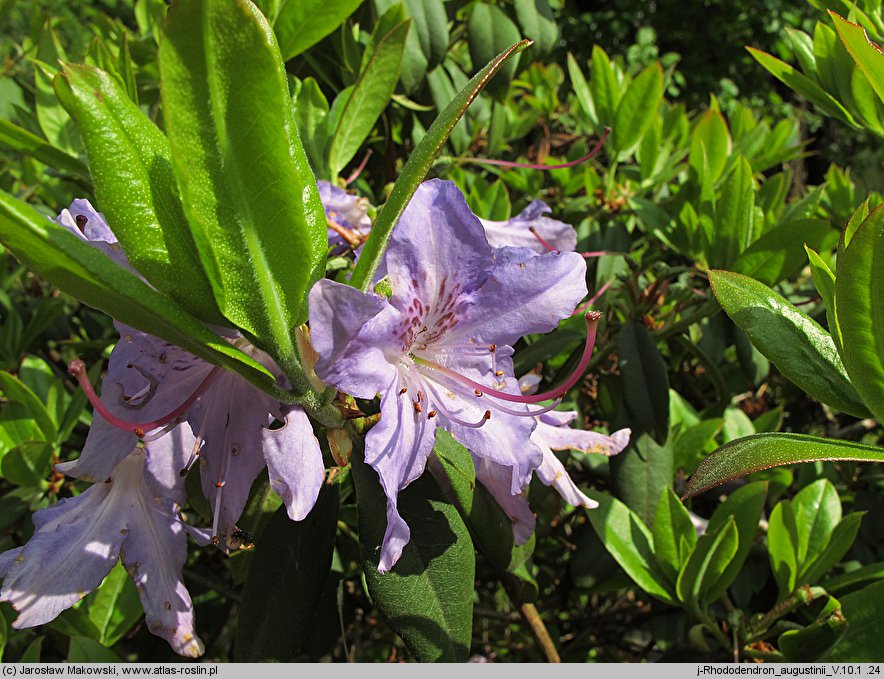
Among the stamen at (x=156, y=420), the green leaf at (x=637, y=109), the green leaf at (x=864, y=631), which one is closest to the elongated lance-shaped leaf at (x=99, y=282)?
the stamen at (x=156, y=420)

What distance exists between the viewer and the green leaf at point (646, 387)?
1115 millimetres

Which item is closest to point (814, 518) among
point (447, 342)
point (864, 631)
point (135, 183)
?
point (864, 631)

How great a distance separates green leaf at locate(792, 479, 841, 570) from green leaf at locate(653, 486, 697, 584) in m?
0.18

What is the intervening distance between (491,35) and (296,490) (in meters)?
1.15

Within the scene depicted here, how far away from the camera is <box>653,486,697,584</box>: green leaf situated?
1.06 m

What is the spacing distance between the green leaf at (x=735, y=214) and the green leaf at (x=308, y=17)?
632 millimetres

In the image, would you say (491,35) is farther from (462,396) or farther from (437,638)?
(437,638)

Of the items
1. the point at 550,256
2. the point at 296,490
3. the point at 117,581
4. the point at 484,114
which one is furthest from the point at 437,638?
the point at 484,114

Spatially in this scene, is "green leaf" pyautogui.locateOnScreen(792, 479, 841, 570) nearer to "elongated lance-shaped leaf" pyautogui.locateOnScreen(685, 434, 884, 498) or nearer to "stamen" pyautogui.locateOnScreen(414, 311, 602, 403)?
"elongated lance-shaped leaf" pyautogui.locateOnScreen(685, 434, 884, 498)

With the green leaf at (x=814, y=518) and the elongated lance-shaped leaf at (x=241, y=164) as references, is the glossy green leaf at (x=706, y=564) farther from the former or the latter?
the elongated lance-shaped leaf at (x=241, y=164)

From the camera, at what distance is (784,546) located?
1099 millimetres

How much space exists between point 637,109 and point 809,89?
49 centimetres

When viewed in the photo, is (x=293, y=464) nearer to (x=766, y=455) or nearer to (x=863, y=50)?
(x=766, y=455)

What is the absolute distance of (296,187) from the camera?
55cm
